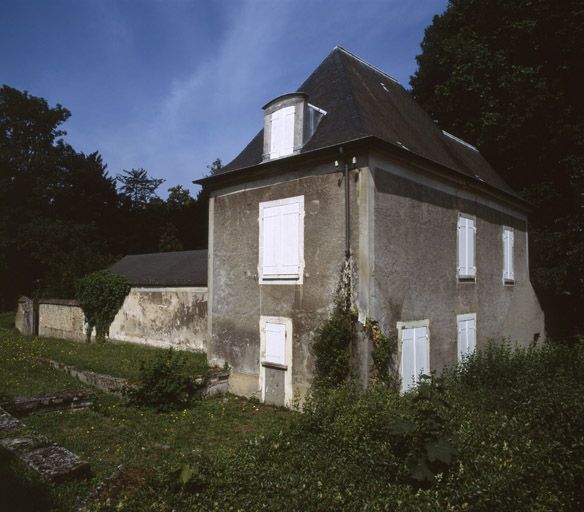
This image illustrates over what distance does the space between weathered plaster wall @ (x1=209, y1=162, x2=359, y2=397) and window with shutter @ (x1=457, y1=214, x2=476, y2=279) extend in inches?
153

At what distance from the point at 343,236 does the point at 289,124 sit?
3.08 metres

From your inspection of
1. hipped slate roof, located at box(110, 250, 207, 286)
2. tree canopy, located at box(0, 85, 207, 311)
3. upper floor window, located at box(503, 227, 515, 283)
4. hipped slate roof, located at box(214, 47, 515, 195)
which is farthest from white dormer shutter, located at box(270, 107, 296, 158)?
tree canopy, located at box(0, 85, 207, 311)

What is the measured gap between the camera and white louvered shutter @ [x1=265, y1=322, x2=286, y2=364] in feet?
32.9

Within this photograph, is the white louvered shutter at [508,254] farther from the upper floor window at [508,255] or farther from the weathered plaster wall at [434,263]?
the weathered plaster wall at [434,263]

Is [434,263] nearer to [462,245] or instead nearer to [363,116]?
[462,245]

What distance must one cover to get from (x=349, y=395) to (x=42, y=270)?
3206 cm

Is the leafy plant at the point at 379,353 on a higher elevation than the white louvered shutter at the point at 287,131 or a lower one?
lower

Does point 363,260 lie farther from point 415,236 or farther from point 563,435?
point 563,435

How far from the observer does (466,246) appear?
11.6m

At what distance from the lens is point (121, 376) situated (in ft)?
35.2

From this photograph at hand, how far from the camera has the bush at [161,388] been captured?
30.7 ft

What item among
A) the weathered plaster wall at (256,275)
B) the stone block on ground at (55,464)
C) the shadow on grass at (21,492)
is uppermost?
the weathered plaster wall at (256,275)

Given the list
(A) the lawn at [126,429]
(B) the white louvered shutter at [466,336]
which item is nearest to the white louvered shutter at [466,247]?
(B) the white louvered shutter at [466,336]

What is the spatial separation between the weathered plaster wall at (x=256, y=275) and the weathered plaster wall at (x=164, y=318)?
3436 mm
